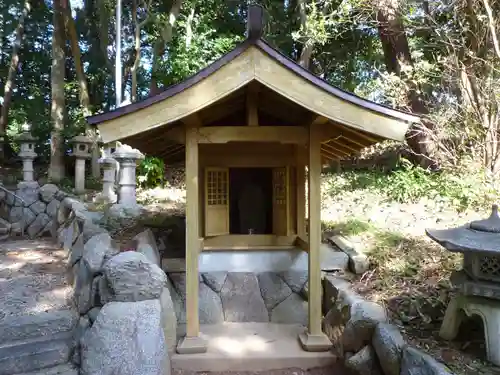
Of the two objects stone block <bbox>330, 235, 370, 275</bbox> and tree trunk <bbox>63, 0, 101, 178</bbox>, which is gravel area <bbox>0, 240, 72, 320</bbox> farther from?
tree trunk <bbox>63, 0, 101, 178</bbox>

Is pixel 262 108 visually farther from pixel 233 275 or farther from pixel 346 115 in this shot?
pixel 233 275

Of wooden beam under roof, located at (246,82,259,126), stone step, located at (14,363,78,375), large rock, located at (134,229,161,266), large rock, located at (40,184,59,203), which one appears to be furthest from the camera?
large rock, located at (40,184,59,203)

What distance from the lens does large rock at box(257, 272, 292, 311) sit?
447 cm

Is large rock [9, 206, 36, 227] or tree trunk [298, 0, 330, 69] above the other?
tree trunk [298, 0, 330, 69]

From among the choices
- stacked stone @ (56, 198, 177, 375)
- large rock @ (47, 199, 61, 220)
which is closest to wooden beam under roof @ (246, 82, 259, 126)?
stacked stone @ (56, 198, 177, 375)

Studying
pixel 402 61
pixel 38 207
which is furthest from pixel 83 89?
pixel 402 61

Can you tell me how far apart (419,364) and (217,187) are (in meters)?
2.95

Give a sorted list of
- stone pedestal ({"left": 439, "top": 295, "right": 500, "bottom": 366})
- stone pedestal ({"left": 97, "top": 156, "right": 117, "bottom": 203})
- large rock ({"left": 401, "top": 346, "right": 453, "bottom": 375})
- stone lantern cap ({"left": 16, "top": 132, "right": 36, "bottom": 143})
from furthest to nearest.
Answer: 1. stone lantern cap ({"left": 16, "top": 132, "right": 36, "bottom": 143})
2. stone pedestal ({"left": 97, "top": 156, "right": 117, "bottom": 203})
3. stone pedestal ({"left": 439, "top": 295, "right": 500, "bottom": 366})
4. large rock ({"left": 401, "top": 346, "right": 453, "bottom": 375})

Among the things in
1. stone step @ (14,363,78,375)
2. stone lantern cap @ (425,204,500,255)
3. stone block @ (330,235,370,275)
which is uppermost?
stone lantern cap @ (425,204,500,255)

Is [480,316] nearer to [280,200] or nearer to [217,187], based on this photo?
[280,200]

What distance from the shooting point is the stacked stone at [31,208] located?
28.3 ft

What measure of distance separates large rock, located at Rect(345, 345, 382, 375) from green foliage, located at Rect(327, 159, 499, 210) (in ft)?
11.7

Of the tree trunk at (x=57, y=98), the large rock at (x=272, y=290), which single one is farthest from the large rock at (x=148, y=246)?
the tree trunk at (x=57, y=98)

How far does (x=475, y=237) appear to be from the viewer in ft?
8.30
